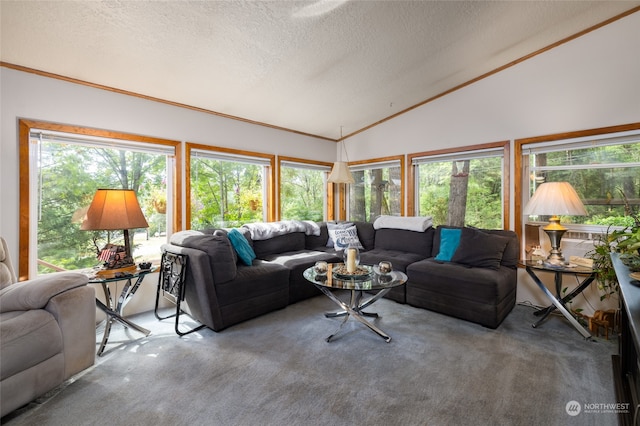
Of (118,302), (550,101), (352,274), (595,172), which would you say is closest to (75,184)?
(118,302)

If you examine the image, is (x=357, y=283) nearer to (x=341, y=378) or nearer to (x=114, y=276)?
(x=341, y=378)

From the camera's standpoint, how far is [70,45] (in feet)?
7.41

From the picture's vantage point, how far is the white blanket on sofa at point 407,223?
3994mm

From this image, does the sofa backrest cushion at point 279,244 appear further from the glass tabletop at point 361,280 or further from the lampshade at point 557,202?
the lampshade at point 557,202

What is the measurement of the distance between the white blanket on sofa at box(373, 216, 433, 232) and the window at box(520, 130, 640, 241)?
1.25 m

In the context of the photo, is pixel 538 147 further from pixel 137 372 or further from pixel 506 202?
pixel 137 372

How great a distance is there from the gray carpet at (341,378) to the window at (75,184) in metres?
0.99

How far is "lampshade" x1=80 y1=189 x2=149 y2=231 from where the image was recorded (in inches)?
93.1

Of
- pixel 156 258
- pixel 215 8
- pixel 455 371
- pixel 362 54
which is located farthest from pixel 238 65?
pixel 455 371

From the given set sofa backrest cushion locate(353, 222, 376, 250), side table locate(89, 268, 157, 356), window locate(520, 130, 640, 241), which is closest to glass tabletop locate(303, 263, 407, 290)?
side table locate(89, 268, 157, 356)

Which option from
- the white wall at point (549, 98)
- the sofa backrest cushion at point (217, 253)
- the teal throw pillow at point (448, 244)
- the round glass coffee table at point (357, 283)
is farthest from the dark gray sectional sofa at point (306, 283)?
the white wall at point (549, 98)

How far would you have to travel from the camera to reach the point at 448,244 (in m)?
3.56

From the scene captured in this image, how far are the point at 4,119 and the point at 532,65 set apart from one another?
511cm

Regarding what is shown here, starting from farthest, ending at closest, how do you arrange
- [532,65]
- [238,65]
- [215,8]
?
[532,65], [238,65], [215,8]
